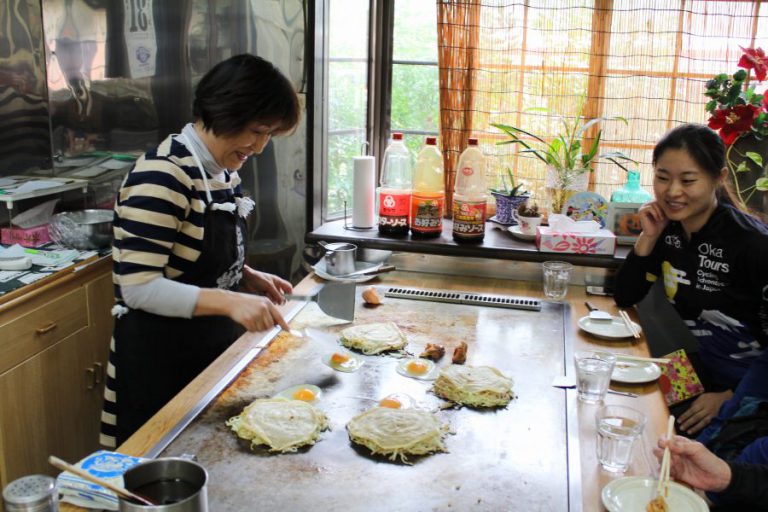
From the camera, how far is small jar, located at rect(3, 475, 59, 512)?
1.03 m

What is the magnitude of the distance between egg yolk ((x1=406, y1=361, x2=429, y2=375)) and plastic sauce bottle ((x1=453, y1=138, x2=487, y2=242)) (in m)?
0.96

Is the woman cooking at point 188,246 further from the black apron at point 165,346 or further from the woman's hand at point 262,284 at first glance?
the woman's hand at point 262,284

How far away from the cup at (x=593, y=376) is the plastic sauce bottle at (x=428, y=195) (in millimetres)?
1149

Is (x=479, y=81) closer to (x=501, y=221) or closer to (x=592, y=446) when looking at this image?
(x=501, y=221)

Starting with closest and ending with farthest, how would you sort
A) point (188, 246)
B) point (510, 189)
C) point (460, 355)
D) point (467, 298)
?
1. point (188, 246)
2. point (460, 355)
3. point (467, 298)
4. point (510, 189)

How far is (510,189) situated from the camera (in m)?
3.15

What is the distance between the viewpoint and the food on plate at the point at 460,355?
1905mm

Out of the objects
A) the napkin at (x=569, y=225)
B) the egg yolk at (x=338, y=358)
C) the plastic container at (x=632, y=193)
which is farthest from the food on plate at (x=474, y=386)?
the plastic container at (x=632, y=193)

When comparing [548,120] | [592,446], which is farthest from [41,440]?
[548,120]

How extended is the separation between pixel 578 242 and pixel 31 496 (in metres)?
2.07

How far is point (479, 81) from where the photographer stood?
3129 mm

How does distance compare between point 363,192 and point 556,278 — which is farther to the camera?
point 363,192

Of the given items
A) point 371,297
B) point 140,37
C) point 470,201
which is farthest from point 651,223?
point 140,37

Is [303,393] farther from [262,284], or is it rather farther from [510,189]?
[510,189]
